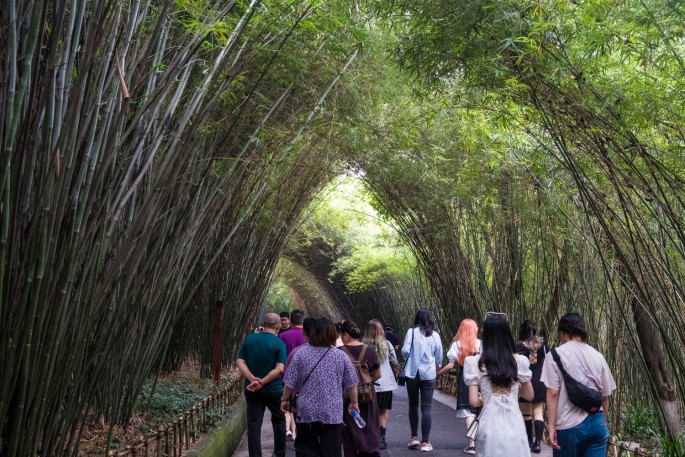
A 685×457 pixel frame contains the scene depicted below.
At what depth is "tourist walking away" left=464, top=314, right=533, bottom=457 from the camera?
11.0 ft

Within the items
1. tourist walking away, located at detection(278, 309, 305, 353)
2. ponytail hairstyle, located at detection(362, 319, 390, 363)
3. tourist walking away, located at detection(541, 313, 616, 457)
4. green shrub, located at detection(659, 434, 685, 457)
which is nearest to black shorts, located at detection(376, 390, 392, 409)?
ponytail hairstyle, located at detection(362, 319, 390, 363)

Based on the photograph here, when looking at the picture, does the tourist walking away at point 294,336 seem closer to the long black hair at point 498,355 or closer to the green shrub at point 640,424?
the green shrub at point 640,424

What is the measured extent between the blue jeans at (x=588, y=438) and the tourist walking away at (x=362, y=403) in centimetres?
116

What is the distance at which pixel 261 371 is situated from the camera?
16.6 ft

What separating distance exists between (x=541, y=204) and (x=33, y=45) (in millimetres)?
5681

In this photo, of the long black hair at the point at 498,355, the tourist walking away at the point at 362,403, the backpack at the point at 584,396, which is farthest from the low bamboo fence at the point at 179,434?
the backpack at the point at 584,396

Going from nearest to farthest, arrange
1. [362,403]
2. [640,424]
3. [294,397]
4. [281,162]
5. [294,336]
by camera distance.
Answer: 1. [294,397]
2. [362,403]
3. [281,162]
4. [294,336]
5. [640,424]

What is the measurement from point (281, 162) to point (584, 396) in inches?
126

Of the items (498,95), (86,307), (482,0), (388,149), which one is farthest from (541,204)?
(86,307)

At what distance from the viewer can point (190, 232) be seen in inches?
187

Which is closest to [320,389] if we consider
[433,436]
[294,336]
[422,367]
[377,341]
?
[377,341]

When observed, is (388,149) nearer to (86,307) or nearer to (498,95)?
(498,95)

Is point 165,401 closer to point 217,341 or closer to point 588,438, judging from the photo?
point 217,341

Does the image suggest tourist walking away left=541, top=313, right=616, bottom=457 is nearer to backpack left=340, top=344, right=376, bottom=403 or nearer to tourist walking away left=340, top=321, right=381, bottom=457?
tourist walking away left=340, top=321, right=381, bottom=457
